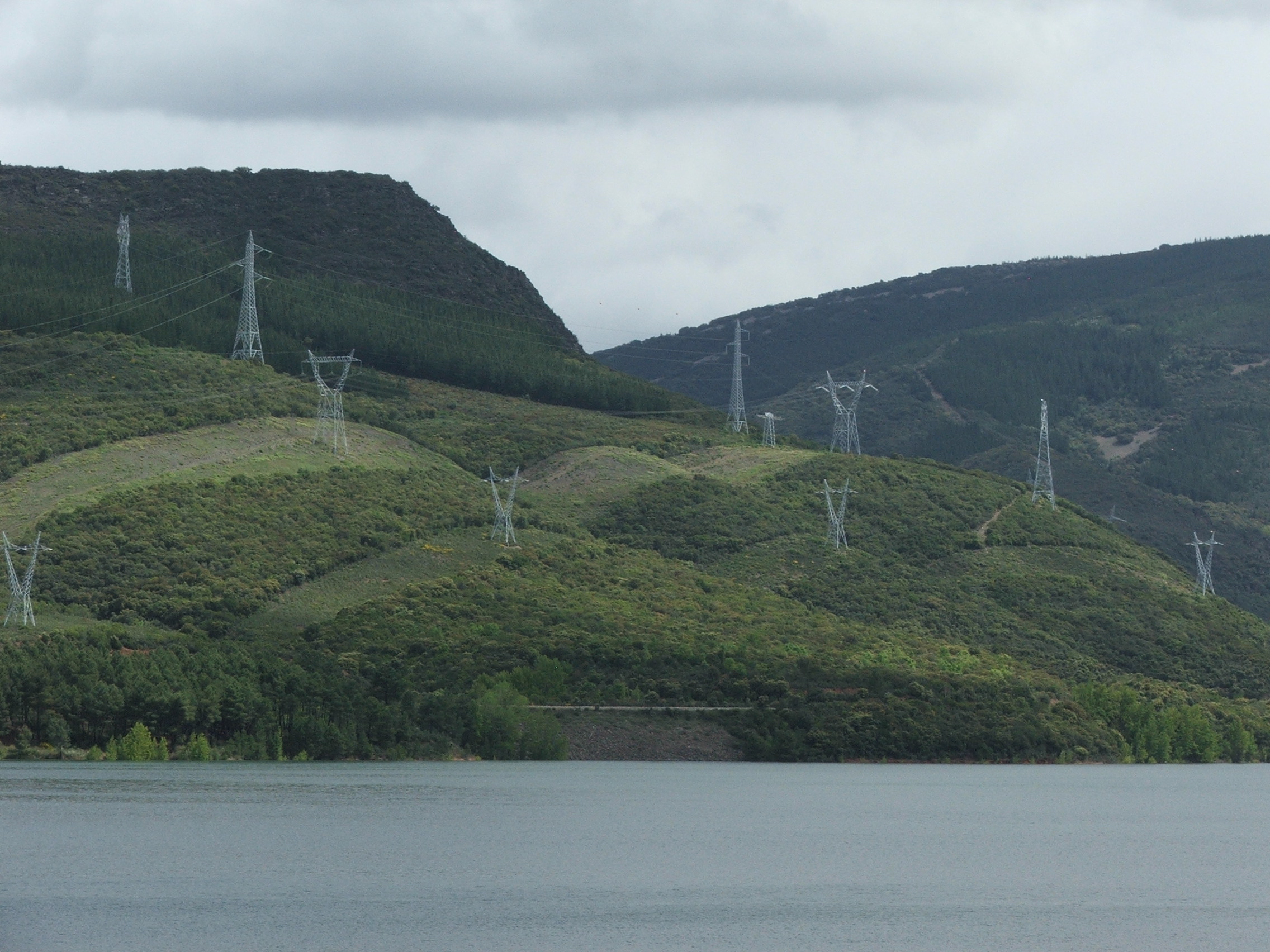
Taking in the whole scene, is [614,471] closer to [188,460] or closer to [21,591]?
[188,460]

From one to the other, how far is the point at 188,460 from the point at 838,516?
5757cm

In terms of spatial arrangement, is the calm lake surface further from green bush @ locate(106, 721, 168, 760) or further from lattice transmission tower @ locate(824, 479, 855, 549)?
lattice transmission tower @ locate(824, 479, 855, 549)

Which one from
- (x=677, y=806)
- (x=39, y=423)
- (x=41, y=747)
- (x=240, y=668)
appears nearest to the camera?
(x=677, y=806)

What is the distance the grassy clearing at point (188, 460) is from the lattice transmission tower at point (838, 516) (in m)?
36.4

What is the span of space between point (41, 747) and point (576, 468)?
3488 inches

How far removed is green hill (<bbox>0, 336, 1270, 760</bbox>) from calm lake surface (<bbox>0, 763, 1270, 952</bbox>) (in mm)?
12934

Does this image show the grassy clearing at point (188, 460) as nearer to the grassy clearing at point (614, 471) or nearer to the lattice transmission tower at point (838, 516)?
the grassy clearing at point (614, 471)

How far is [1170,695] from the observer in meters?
141

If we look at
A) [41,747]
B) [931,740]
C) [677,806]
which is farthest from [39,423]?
[677,806]

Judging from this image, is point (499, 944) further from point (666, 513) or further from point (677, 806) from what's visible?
point (666, 513)

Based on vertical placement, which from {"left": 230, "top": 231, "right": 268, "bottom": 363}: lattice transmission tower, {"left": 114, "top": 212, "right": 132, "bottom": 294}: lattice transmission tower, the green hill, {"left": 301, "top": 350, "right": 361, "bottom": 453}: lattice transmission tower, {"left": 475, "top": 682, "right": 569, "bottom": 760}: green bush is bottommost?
{"left": 475, "top": 682, "right": 569, "bottom": 760}: green bush

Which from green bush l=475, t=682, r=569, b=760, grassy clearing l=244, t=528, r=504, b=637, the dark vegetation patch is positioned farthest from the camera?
grassy clearing l=244, t=528, r=504, b=637

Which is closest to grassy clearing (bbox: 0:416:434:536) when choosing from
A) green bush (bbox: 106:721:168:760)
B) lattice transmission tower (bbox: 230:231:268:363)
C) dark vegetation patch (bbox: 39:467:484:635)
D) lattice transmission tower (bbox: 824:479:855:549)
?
dark vegetation patch (bbox: 39:467:484:635)

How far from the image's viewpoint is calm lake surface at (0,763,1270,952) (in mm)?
49688
